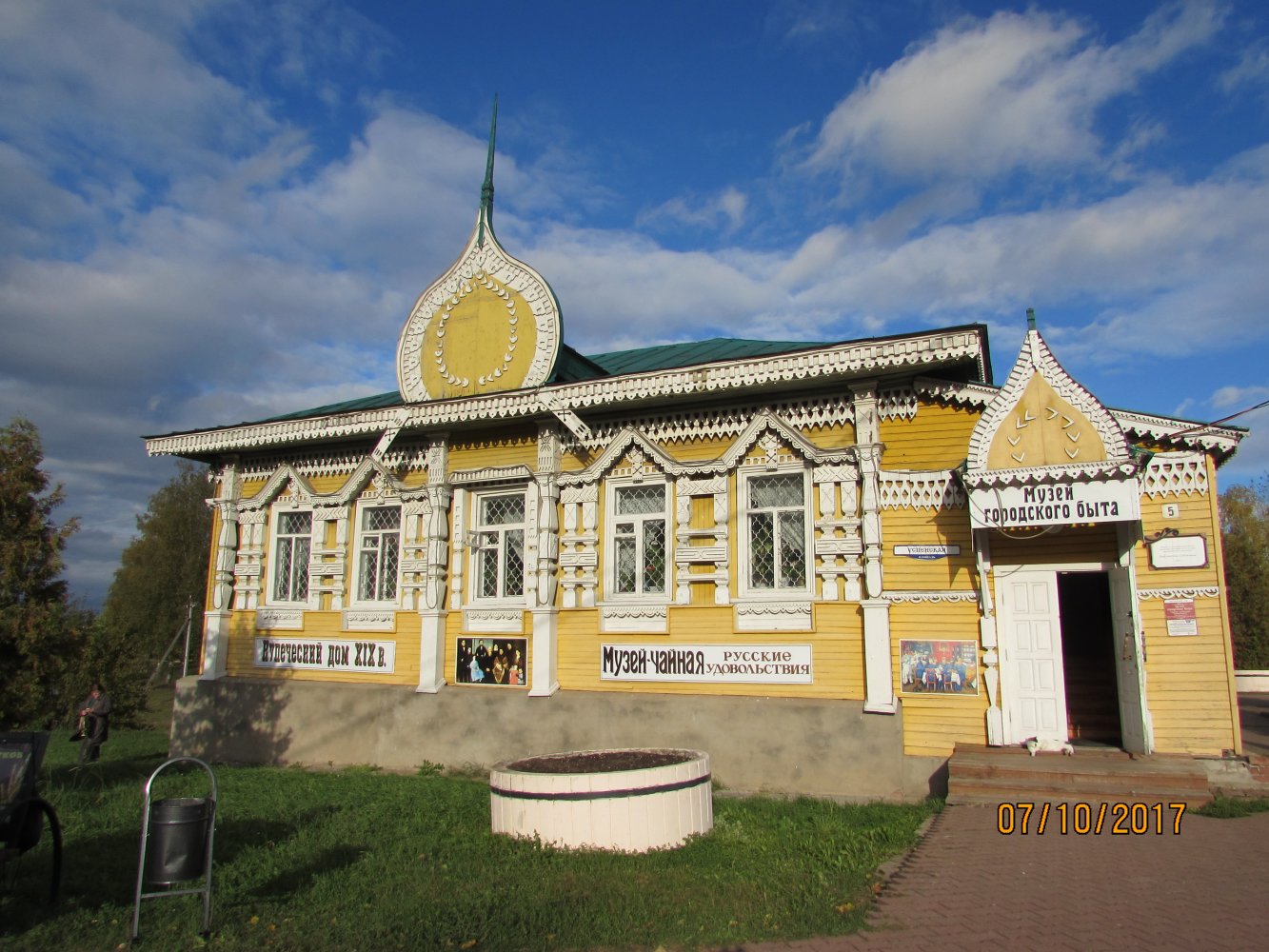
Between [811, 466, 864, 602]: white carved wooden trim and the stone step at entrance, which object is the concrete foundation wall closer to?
the stone step at entrance

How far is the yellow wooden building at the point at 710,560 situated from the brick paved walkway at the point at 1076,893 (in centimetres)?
251

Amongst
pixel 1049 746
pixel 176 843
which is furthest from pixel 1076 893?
pixel 176 843

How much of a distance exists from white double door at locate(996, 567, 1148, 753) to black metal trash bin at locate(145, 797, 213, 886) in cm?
843

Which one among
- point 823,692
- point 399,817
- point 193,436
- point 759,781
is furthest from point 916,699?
point 193,436

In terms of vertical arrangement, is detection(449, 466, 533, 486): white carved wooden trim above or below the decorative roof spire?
below

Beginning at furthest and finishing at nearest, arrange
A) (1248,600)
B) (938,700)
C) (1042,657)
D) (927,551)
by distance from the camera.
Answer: (1248,600) < (927,551) < (938,700) < (1042,657)

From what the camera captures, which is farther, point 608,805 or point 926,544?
point 926,544

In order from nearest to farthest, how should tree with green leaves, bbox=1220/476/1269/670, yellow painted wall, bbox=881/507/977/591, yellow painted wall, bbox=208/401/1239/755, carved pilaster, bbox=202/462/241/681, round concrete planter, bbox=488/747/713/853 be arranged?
round concrete planter, bbox=488/747/713/853
yellow painted wall, bbox=208/401/1239/755
yellow painted wall, bbox=881/507/977/591
carved pilaster, bbox=202/462/241/681
tree with green leaves, bbox=1220/476/1269/670

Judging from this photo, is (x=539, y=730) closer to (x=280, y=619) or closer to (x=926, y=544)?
(x=280, y=619)

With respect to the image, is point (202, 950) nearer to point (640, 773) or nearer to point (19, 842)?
point (19, 842)

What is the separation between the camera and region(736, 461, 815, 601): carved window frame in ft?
37.0

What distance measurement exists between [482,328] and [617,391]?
9.47ft

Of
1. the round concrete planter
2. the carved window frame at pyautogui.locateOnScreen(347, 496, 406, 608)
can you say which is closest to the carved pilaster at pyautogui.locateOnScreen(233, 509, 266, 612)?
the carved window frame at pyautogui.locateOnScreen(347, 496, 406, 608)
